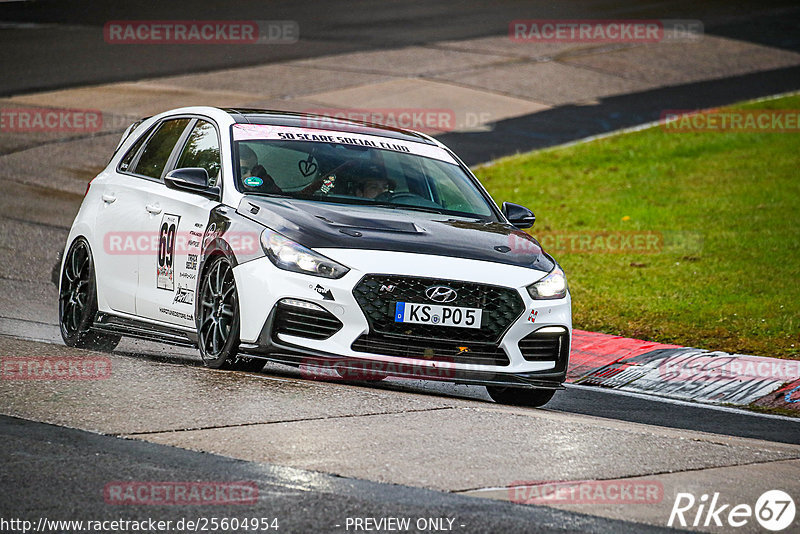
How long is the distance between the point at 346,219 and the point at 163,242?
1430mm

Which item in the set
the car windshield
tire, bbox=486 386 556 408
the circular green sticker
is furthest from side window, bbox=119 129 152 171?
tire, bbox=486 386 556 408

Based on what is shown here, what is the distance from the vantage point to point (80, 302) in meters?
9.66

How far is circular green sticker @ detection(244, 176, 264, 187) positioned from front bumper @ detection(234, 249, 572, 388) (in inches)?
33.9

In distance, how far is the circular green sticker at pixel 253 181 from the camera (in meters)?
8.54

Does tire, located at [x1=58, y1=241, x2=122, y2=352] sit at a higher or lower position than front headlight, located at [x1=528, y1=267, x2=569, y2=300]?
lower

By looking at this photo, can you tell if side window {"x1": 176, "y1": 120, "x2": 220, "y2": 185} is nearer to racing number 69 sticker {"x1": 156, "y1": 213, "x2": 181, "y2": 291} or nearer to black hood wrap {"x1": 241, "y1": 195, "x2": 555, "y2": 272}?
racing number 69 sticker {"x1": 156, "y1": 213, "x2": 181, "y2": 291}

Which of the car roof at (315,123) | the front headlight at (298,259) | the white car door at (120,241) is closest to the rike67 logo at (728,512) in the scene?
the front headlight at (298,259)

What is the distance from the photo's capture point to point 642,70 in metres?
28.2

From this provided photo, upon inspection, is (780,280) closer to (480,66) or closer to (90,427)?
(90,427)

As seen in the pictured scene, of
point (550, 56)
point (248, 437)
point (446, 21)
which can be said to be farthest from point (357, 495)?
point (446, 21)

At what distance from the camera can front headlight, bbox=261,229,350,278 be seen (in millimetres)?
7613

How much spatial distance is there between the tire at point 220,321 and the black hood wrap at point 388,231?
0.40m

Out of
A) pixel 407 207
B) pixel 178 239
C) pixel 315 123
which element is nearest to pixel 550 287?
pixel 407 207

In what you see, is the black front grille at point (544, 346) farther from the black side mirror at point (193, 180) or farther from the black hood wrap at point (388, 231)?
the black side mirror at point (193, 180)
